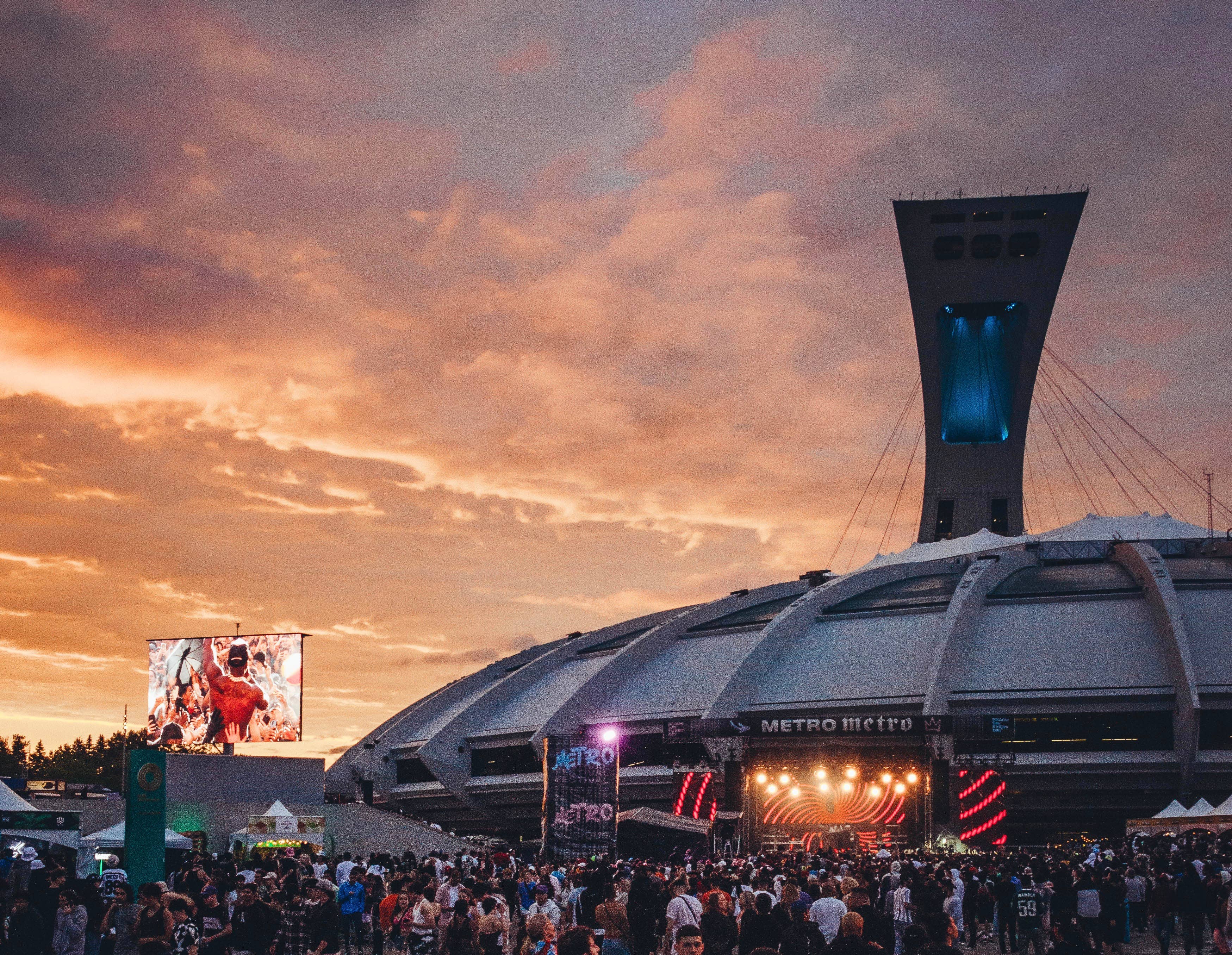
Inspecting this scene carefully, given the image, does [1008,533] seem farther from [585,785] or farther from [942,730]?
[585,785]

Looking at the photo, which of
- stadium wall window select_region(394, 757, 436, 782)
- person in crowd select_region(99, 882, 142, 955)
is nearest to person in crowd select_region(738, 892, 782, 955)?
person in crowd select_region(99, 882, 142, 955)

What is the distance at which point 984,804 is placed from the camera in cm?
5619

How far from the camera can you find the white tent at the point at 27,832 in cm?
3816

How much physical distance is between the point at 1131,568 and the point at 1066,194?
855 inches

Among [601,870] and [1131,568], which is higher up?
[1131,568]

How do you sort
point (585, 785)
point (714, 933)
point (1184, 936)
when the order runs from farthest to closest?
point (585, 785) → point (1184, 936) → point (714, 933)

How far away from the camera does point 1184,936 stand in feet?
99.2

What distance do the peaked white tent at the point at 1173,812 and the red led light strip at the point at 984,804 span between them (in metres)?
7.41

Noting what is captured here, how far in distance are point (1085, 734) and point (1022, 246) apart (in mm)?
31263

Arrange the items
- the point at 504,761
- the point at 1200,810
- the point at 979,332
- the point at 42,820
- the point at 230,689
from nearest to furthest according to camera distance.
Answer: the point at 42,820, the point at 1200,810, the point at 230,689, the point at 504,761, the point at 979,332

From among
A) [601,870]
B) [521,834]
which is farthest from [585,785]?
[521,834]

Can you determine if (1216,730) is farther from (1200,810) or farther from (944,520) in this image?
(944,520)

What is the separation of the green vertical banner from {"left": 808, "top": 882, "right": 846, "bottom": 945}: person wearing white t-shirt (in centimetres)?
1827

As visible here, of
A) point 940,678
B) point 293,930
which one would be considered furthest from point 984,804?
point 293,930
